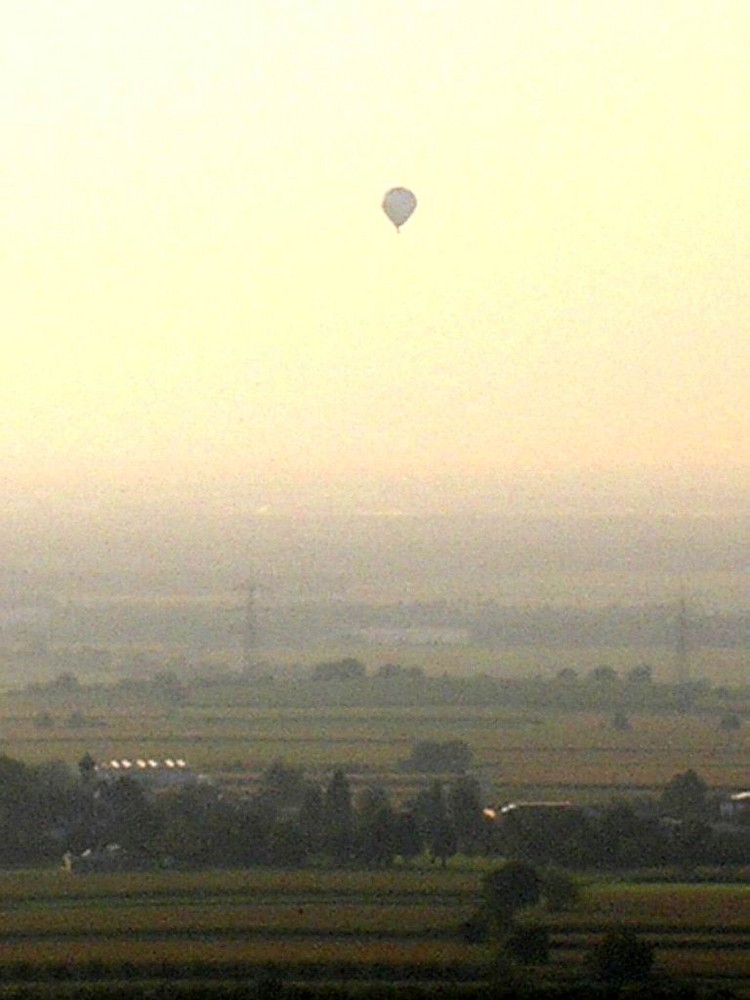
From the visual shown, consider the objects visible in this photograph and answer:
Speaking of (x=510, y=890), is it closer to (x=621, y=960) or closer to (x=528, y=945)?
(x=528, y=945)

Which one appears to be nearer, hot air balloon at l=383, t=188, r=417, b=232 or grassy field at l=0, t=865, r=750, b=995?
grassy field at l=0, t=865, r=750, b=995

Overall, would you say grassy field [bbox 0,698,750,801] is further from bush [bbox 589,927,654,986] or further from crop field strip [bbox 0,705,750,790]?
bush [bbox 589,927,654,986]

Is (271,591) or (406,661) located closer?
(406,661)

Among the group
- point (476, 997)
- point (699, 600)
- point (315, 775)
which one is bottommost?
point (476, 997)

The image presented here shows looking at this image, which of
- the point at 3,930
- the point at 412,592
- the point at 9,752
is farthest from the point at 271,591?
the point at 3,930

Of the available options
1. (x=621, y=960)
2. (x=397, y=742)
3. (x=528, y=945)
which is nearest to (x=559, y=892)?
(x=528, y=945)

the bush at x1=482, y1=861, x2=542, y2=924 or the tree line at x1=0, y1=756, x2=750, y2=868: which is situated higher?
the tree line at x1=0, y1=756, x2=750, y2=868

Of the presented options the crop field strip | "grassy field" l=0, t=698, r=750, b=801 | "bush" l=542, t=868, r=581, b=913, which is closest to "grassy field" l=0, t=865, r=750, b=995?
"bush" l=542, t=868, r=581, b=913

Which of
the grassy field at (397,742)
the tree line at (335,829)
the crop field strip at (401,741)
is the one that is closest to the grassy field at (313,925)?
the tree line at (335,829)

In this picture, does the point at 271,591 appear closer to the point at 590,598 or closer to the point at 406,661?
the point at 590,598
